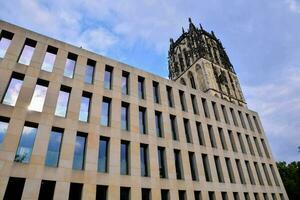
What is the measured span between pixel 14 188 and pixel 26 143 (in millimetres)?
2648

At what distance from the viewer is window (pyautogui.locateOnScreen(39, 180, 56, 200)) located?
47.1 ft

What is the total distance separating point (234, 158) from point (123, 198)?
1409cm

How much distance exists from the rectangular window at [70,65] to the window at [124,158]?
6898mm

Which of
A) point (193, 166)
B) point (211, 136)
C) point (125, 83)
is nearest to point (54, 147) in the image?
point (125, 83)

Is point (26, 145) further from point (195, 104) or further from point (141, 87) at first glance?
point (195, 104)

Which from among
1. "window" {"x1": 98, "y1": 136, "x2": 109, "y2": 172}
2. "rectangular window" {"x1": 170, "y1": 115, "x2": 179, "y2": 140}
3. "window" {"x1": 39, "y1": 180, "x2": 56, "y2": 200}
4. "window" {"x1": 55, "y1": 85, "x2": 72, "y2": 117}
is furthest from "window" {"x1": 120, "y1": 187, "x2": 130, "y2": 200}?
"rectangular window" {"x1": 170, "y1": 115, "x2": 179, "y2": 140}

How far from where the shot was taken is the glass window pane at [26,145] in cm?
1454

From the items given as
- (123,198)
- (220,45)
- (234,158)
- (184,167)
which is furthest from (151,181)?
(220,45)

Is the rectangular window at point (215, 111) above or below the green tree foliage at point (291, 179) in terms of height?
above

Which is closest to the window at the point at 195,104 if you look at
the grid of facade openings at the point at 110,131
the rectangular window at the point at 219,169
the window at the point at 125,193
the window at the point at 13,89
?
the grid of facade openings at the point at 110,131

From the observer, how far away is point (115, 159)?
17.6 m

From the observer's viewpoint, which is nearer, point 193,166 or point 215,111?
point 193,166

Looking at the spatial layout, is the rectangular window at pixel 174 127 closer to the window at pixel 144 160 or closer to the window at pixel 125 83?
the window at pixel 144 160

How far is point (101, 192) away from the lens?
16438mm
